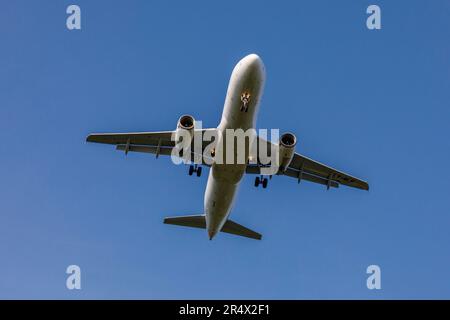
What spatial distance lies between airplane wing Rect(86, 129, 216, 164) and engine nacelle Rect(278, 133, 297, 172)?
12.9 feet

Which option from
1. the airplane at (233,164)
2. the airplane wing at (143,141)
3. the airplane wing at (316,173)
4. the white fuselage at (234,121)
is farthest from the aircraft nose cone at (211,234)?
the airplane wing at (143,141)

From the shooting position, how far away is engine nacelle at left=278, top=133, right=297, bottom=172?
3419 centimetres

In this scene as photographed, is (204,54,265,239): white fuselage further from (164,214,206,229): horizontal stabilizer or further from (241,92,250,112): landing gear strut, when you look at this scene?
(164,214,206,229): horizontal stabilizer

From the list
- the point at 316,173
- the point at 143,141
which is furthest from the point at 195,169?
the point at 316,173

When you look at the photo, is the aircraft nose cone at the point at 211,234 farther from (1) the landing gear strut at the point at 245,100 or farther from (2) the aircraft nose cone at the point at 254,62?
(2) the aircraft nose cone at the point at 254,62

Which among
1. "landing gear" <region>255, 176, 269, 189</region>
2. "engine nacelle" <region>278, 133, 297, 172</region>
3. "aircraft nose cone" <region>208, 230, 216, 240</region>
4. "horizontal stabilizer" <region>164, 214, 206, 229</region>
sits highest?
"engine nacelle" <region>278, 133, 297, 172</region>

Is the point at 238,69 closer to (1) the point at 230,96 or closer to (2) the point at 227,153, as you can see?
(1) the point at 230,96

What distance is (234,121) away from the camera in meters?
32.1

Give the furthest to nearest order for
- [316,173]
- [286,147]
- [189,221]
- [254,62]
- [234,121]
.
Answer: [189,221] < [316,173] < [286,147] < [234,121] < [254,62]

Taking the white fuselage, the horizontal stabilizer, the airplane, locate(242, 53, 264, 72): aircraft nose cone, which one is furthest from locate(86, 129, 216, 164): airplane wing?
locate(242, 53, 264, 72): aircraft nose cone

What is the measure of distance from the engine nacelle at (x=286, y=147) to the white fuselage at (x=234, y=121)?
2219 mm

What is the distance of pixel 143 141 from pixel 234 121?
22.7 feet

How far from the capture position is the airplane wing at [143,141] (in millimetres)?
35531

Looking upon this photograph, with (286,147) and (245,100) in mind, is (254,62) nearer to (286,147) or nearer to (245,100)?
(245,100)
